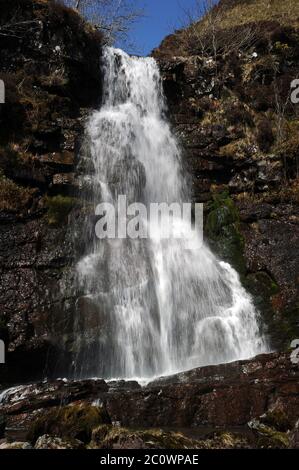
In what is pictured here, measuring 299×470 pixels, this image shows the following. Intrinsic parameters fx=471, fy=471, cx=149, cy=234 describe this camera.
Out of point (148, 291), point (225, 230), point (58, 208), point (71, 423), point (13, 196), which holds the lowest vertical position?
point (71, 423)

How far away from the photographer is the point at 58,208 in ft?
46.2

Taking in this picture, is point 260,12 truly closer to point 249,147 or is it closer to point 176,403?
point 249,147

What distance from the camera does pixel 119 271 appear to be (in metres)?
13.1

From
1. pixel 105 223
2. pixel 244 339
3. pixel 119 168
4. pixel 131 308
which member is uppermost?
pixel 119 168

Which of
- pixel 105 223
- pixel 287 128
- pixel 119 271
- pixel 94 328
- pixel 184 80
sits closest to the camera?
pixel 94 328

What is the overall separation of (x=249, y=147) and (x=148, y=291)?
7722 millimetres

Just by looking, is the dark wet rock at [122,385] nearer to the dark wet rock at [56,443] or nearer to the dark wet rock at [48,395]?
the dark wet rock at [48,395]

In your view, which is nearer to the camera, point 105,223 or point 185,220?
point 105,223

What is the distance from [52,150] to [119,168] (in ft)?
7.43

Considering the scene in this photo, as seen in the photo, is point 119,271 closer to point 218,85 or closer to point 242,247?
point 242,247

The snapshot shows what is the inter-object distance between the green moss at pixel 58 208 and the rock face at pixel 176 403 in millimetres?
5427

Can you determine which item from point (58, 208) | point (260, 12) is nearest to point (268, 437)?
point (58, 208)

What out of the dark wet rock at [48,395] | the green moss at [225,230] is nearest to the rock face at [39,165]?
the dark wet rock at [48,395]

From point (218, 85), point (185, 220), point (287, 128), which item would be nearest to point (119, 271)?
point (185, 220)
